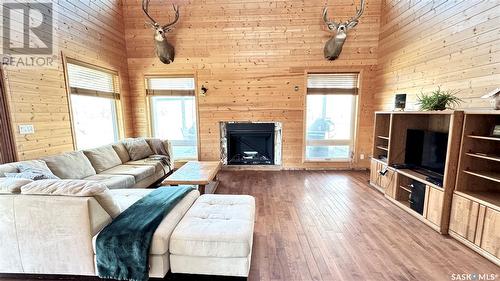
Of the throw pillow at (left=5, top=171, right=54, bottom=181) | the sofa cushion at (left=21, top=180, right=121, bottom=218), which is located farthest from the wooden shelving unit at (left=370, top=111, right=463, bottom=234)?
the throw pillow at (left=5, top=171, right=54, bottom=181)

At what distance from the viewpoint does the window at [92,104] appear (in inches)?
142

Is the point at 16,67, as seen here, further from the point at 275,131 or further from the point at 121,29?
the point at 275,131

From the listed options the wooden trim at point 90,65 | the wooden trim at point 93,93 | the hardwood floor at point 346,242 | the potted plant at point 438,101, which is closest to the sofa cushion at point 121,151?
the wooden trim at point 93,93

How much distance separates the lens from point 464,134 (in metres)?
2.21

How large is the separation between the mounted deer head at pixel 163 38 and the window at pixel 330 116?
10.3 feet

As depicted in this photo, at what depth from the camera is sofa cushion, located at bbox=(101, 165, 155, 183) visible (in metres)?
3.28

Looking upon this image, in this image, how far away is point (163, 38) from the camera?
4363mm

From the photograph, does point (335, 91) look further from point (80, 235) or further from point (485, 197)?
point (80, 235)

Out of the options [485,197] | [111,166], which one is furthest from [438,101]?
[111,166]

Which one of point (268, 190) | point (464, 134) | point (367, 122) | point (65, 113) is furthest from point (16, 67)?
point (367, 122)

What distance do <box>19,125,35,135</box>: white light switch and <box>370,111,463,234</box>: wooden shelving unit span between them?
5.02 metres

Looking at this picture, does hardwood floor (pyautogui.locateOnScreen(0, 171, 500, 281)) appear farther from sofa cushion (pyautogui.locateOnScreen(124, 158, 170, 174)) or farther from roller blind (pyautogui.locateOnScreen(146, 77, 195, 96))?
roller blind (pyautogui.locateOnScreen(146, 77, 195, 96))

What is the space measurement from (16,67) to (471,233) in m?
Result: 5.47

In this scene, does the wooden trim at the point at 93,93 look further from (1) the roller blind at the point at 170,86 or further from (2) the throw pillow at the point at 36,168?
(2) the throw pillow at the point at 36,168
